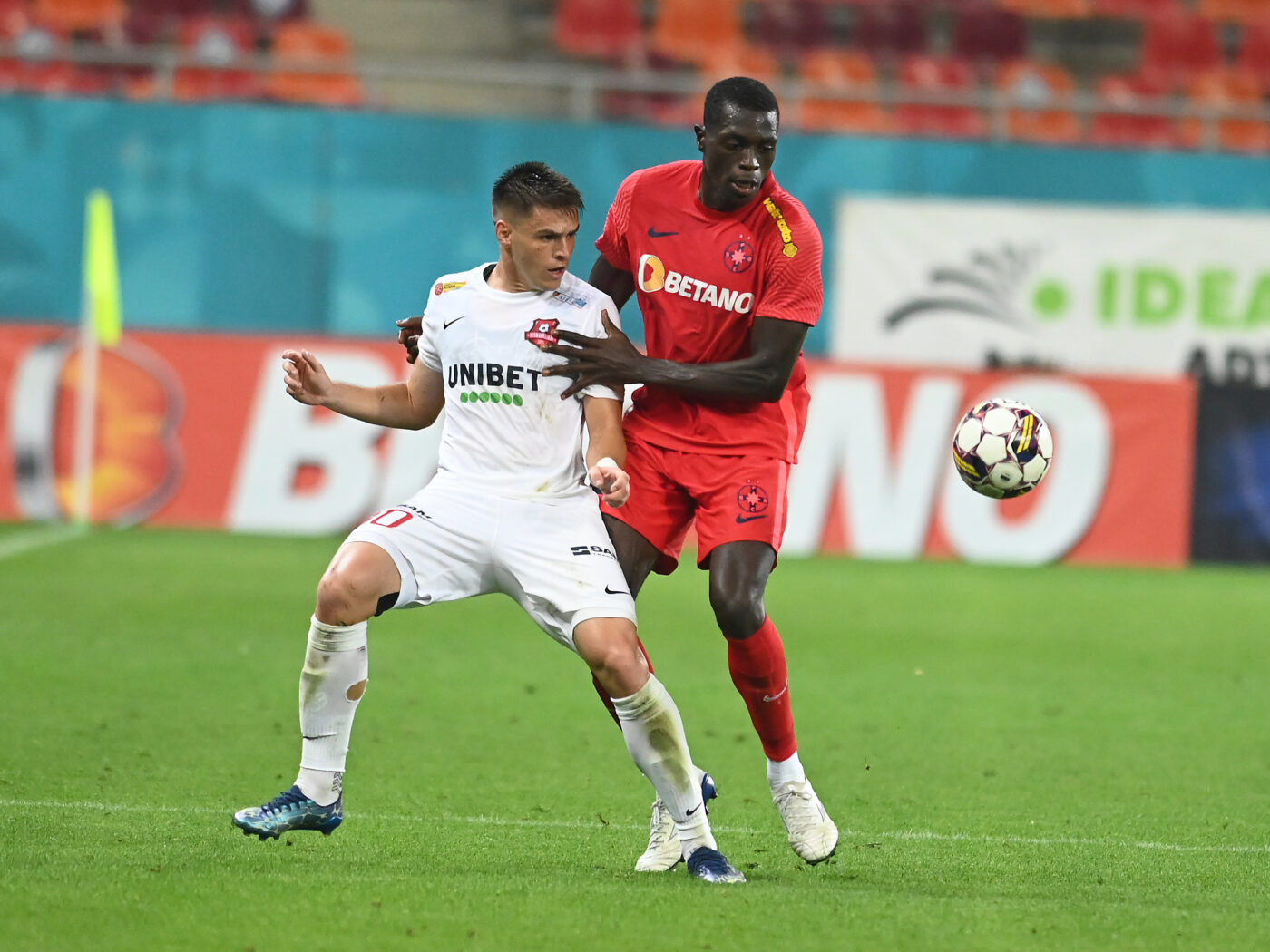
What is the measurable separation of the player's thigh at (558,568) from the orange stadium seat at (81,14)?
14.0 meters

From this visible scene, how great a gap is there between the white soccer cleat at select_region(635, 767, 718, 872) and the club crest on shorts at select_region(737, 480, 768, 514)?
83cm

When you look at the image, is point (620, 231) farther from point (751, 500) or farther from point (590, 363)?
point (751, 500)

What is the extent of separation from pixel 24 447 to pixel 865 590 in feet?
23.3

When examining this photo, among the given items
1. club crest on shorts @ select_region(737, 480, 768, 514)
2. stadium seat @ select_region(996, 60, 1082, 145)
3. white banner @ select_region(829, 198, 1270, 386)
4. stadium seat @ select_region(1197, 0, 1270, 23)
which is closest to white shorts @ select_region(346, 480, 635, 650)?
club crest on shorts @ select_region(737, 480, 768, 514)

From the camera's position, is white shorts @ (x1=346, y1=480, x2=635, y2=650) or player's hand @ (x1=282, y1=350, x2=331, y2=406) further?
player's hand @ (x1=282, y1=350, x2=331, y2=406)

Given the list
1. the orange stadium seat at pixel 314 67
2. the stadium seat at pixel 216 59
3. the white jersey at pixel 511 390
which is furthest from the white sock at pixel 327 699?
the stadium seat at pixel 216 59

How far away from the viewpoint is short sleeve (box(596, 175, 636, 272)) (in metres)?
5.84

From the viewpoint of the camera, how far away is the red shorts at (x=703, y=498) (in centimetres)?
555

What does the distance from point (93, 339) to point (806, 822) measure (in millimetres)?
10915

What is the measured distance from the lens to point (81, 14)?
1788 centimetres

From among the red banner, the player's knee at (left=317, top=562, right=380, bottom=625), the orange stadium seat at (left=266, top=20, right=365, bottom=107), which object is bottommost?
the red banner

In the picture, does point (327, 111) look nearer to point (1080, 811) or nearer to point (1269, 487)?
point (1269, 487)

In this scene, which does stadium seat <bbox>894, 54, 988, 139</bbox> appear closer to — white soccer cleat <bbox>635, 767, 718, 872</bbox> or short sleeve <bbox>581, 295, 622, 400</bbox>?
short sleeve <bbox>581, 295, 622, 400</bbox>

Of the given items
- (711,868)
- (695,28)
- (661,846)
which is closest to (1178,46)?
(695,28)
